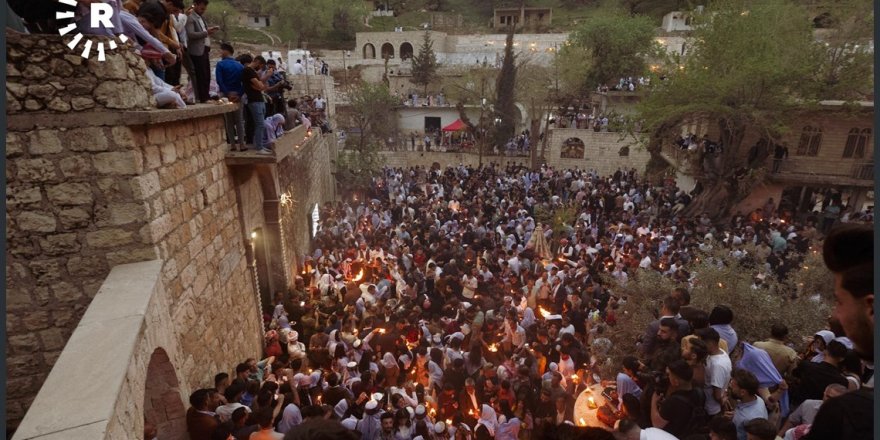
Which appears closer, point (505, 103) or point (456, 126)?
point (505, 103)

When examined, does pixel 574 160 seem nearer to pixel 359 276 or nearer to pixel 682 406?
pixel 359 276

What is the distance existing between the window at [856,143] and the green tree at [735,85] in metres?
3.63

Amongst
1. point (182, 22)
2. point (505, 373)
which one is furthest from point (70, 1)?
point (505, 373)

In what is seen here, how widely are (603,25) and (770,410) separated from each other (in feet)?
114

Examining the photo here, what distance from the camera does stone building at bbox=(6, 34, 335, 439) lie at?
2656 mm

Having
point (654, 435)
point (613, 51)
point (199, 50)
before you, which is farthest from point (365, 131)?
point (654, 435)

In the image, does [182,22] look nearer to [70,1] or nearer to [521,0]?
[70,1]

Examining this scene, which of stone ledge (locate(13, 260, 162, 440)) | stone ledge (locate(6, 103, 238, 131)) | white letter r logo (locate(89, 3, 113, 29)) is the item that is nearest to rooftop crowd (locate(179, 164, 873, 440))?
stone ledge (locate(13, 260, 162, 440))

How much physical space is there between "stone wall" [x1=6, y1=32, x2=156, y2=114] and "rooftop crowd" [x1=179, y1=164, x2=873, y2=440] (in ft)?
8.74

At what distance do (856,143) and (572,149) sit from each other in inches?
546

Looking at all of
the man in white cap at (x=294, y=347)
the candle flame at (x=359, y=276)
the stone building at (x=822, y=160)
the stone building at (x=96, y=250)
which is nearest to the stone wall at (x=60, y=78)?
the stone building at (x=96, y=250)

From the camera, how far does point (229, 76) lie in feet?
21.4

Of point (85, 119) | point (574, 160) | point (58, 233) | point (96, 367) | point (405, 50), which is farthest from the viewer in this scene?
point (405, 50)

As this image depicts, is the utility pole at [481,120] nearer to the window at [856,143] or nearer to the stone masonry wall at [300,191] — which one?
the stone masonry wall at [300,191]
